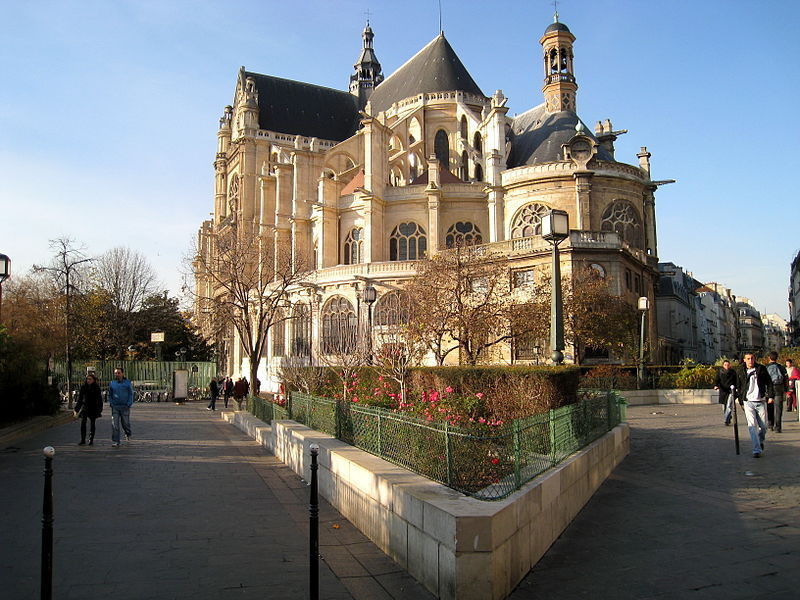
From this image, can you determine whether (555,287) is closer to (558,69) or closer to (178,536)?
(178,536)

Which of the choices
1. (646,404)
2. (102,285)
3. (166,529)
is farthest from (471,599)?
(102,285)

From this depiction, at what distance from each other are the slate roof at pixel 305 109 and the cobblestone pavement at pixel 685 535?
57920mm

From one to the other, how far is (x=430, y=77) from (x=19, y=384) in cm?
4425

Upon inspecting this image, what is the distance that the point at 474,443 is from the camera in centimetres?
550

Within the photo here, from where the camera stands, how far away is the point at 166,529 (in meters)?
6.49

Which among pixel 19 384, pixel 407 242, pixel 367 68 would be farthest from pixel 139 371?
pixel 367 68

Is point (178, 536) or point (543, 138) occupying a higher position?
point (543, 138)

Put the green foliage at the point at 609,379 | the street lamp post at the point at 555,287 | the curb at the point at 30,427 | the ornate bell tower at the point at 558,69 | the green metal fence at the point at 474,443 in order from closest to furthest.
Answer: the green metal fence at the point at 474,443 → the street lamp post at the point at 555,287 → the curb at the point at 30,427 → the green foliage at the point at 609,379 → the ornate bell tower at the point at 558,69

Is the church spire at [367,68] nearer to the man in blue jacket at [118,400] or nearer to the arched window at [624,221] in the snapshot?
the arched window at [624,221]

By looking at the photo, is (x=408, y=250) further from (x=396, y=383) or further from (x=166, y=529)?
(x=166, y=529)

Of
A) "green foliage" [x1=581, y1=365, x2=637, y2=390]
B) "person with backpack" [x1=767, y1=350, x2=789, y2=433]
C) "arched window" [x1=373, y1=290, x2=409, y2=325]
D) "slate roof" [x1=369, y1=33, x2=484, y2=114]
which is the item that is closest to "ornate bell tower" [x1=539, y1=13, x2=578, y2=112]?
"slate roof" [x1=369, y1=33, x2=484, y2=114]

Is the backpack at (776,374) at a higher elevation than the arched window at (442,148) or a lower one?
lower

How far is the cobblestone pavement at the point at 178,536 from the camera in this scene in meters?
4.80

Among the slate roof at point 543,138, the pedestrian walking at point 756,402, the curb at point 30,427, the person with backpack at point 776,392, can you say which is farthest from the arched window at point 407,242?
the pedestrian walking at point 756,402
